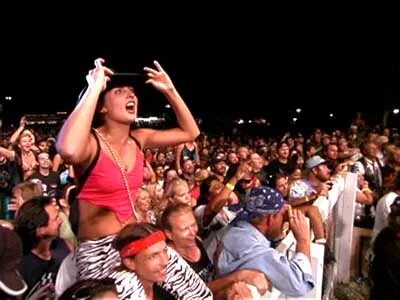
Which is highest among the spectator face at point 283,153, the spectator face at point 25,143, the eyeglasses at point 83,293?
the spectator face at point 25,143

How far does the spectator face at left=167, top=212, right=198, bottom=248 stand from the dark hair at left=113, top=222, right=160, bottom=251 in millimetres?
1100

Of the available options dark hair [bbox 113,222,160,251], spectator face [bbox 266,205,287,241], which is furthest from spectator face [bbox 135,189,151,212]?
dark hair [bbox 113,222,160,251]

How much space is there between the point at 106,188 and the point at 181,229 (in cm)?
111

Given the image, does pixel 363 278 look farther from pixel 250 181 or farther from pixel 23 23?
pixel 23 23

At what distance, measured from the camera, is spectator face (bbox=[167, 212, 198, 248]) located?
4.63m

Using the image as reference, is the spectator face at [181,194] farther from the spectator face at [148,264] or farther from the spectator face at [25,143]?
the spectator face at [25,143]

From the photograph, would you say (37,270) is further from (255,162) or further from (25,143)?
(255,162)

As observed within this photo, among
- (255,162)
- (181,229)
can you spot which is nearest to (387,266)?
(181,229)

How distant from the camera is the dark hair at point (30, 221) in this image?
15.4 feet

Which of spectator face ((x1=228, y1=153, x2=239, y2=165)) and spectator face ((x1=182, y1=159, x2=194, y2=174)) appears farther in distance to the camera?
spectator face ((x1=228, y1=153, x2=239, y2=165))

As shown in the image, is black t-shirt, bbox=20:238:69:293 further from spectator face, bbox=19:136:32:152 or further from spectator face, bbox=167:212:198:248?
spectator face, bbox=19:136:32:152

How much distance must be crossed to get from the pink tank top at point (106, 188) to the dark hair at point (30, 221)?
118 centimetres

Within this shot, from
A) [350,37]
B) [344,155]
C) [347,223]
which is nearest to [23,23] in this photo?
[350,37]

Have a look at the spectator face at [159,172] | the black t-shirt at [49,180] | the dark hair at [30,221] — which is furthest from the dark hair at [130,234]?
the spectator face at [159,172]
